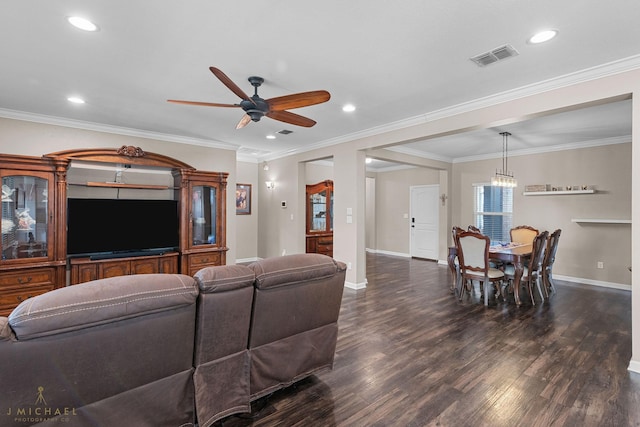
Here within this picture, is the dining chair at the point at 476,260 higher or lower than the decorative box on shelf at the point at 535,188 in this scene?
lower

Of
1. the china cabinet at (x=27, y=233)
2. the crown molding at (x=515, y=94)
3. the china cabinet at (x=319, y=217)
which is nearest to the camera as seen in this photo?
the crown molding at (x=515, y=94)

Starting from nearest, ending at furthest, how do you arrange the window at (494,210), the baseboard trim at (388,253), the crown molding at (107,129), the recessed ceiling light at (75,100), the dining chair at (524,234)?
the recessed ceiling light at (75,100) → the crown molding at (107,129) → the dining chair at (524,234) → the window at (494,210) → the baseboard trim at (388,253)

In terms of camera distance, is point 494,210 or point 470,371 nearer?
point 470,371

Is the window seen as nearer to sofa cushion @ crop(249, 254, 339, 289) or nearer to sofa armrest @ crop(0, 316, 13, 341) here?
sofa cushion @ crop(249, 254, 339, 289)

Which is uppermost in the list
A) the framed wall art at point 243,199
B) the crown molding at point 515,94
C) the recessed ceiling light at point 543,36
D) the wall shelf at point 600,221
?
the recessed ceiling light at point 543,36

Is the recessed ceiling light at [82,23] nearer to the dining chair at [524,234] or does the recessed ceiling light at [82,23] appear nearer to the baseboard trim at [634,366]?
the baseboard trim at [634,366]

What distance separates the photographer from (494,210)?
7273 millimetres

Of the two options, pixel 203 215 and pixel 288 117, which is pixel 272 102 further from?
pixel 203 215

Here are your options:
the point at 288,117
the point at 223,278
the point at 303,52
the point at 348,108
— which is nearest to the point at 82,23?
the point at 303,52

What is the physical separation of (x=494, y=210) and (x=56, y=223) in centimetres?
810

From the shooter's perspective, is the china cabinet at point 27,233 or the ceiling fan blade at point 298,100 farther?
the china cabinet at point 27,233

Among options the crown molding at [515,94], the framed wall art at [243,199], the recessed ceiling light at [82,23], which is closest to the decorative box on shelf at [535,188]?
the crown molding at [515,94]

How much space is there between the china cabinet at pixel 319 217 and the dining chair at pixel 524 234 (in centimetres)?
382

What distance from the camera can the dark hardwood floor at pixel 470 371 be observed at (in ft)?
6.85
